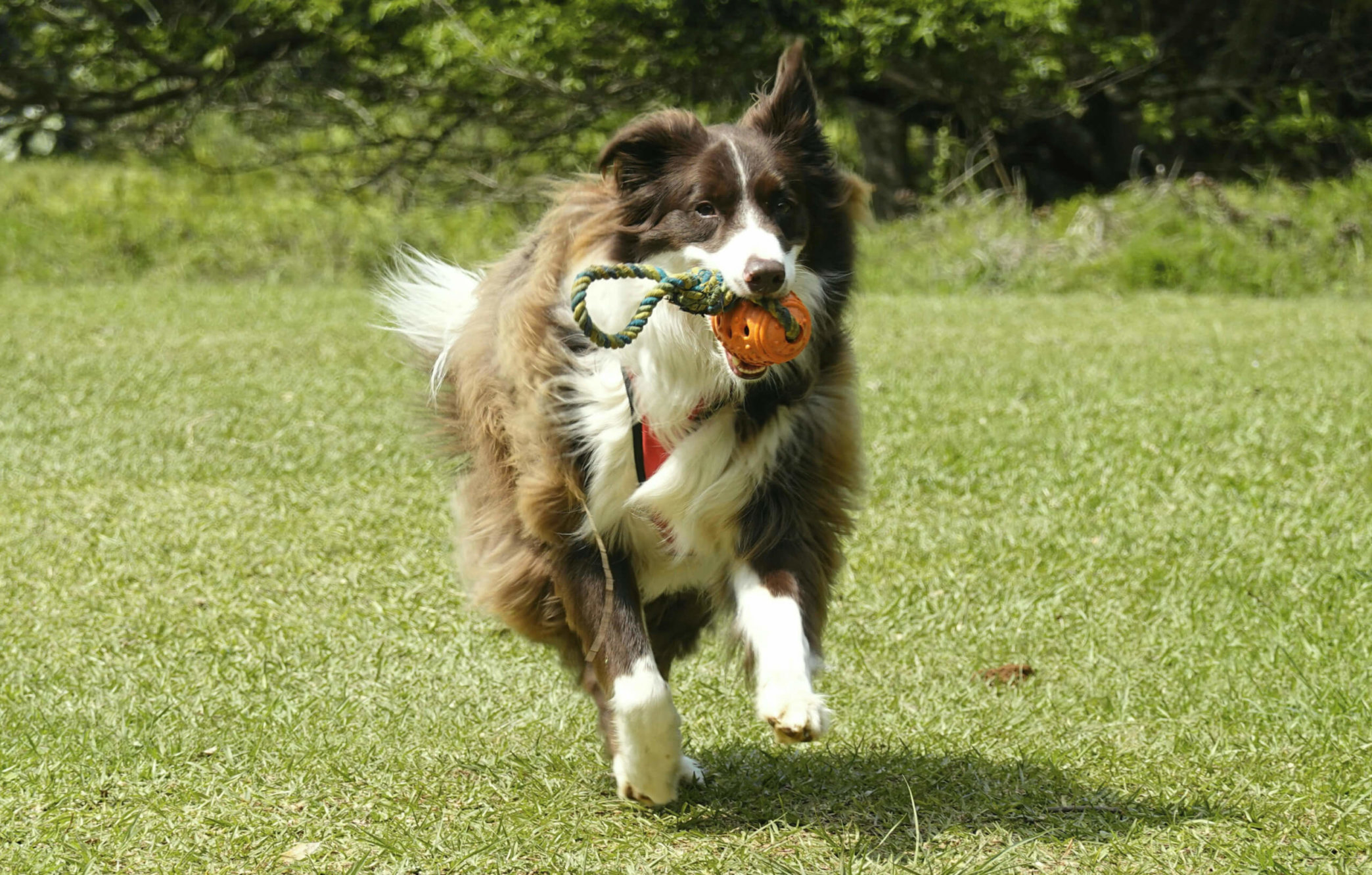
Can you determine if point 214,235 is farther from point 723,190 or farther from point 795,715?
point 795,715

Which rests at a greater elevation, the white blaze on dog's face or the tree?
the white blaze on dog's face

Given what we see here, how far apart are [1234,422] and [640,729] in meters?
5.13

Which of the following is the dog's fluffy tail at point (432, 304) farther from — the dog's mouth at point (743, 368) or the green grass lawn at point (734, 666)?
the dog's mouth at point (743, 368)

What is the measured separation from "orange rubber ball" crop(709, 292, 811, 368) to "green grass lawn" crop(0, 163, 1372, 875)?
3.07 ft

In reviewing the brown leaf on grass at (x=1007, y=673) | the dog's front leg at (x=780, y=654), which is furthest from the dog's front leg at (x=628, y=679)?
the brown leaf on grass at (x=1007, y=673)

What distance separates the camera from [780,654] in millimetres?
3248

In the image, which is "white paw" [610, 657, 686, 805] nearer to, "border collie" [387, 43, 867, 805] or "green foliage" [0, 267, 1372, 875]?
"border collie" [387, 43, 867, 805]

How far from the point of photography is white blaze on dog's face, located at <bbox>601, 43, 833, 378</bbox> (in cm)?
332

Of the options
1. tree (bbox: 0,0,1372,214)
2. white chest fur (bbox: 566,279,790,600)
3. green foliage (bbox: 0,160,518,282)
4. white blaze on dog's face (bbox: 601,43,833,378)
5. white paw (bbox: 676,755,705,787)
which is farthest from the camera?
tree (bbox: 0,0,1372,214)

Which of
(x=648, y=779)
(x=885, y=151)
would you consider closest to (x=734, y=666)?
(x=648, y=779)

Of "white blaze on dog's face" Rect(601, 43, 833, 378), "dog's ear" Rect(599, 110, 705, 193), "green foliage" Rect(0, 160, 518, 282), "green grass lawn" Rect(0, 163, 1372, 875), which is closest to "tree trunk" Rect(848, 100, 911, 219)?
"green foliage" Rect(0, 160, 518, 282)

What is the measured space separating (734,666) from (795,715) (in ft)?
2.61

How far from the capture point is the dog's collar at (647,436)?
11.4 feet

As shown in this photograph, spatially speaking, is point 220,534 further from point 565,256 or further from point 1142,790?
point 1142,790
